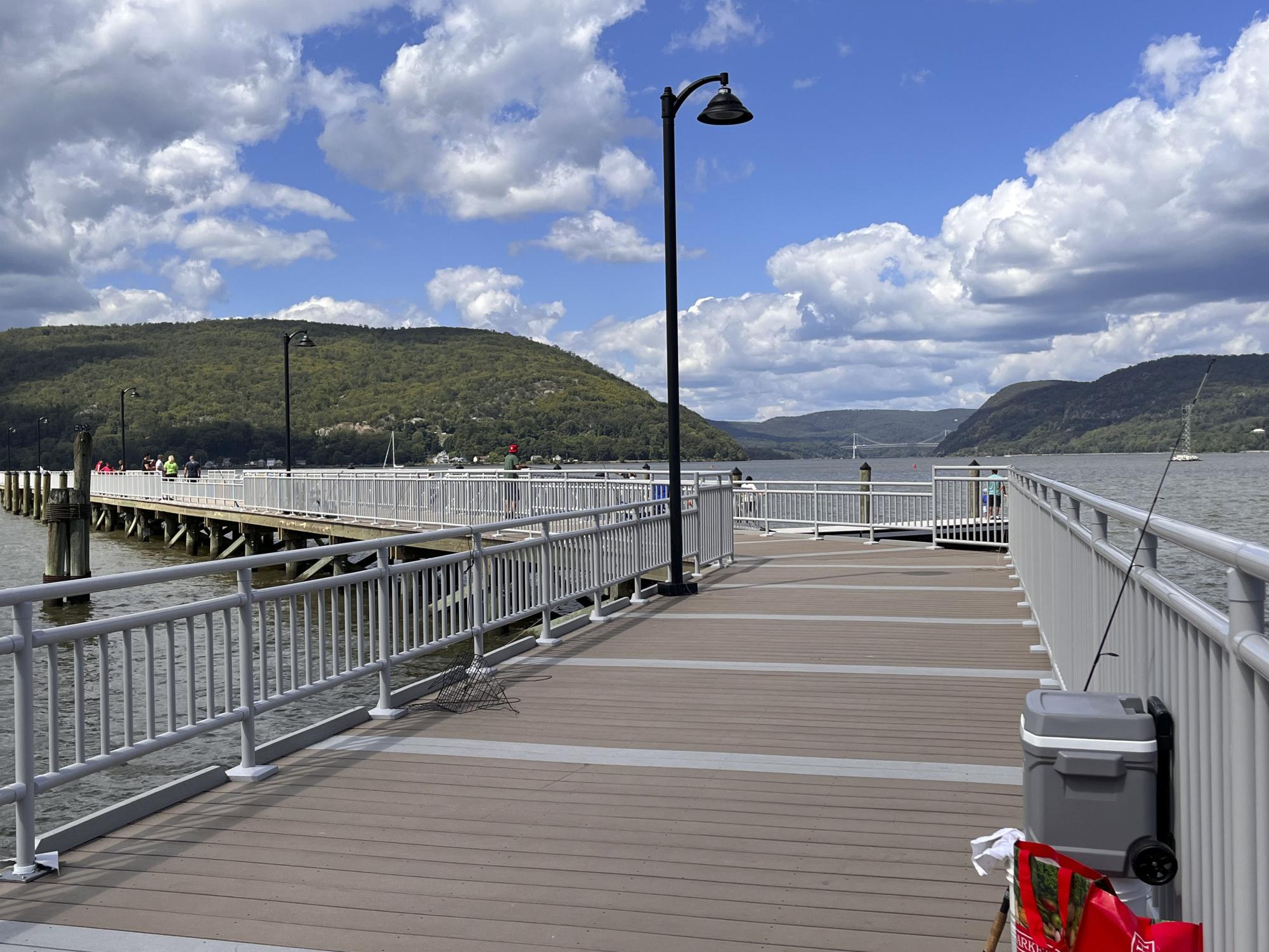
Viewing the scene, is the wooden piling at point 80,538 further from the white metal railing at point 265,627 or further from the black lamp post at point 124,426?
the black lamp post at point 124,426

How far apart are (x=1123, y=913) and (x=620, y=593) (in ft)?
52.4

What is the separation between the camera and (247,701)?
244 inches

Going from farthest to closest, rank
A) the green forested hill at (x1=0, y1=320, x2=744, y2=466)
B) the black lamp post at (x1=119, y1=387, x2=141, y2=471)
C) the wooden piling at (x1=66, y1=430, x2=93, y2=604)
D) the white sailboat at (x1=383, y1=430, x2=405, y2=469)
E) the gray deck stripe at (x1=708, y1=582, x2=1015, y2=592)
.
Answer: the green forested hill at (x1=0, y1=320, x2=744, y2=466), the black lamp post at (x1=119, y1=387, x2=141, y2=471), the white sailboat at (x1=383, y1=430, x2=405, y2=469), the wooden piling at (x1=66, y1=430, x2=93, y2=604), the gray deck stripe at (x1=708, y1=582, x2=1015, y2=592)

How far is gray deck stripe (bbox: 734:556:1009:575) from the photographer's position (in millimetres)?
17844

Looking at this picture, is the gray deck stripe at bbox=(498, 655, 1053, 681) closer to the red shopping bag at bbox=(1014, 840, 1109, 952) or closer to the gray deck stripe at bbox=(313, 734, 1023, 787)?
the gray deck stripe at bbox=(313, 734, 1023, 787)

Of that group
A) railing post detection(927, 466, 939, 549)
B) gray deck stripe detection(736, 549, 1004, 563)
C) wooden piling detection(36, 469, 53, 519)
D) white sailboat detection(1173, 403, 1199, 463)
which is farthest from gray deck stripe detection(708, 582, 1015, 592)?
wooden piling detection(36, 469, 53, 519)

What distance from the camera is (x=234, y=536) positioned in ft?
178

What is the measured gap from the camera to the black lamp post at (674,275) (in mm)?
13609

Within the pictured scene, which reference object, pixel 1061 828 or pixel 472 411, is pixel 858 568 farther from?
pixel 472 411

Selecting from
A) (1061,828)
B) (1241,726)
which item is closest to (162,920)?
→ (1061,828)

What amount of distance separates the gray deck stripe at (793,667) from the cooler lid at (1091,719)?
544 cm

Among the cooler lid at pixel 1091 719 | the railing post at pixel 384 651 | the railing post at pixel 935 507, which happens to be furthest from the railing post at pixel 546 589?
the railing post at pixel 935 507

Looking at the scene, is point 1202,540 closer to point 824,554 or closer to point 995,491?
point 824,554

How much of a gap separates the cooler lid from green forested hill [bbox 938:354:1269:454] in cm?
83
